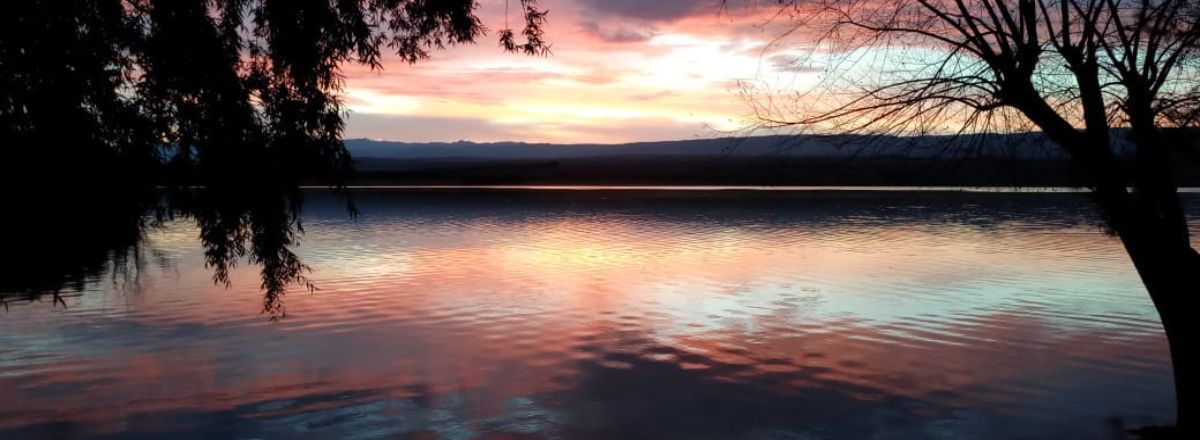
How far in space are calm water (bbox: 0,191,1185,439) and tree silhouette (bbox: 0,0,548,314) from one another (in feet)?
6.08

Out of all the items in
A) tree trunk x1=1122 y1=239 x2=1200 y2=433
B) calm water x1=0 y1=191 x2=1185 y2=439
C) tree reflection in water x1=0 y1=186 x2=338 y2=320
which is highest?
tree reflection in water x1=0 y1=186 x2=338 y2=320

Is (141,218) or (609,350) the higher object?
(141,218)

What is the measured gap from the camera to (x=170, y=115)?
8.05 metres

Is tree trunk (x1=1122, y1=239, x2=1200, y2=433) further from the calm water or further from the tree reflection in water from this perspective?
the tree reflection in water

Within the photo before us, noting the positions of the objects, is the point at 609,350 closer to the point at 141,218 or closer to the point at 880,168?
the point at 141,218

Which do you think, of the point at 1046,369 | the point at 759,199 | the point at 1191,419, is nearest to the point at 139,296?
the point at 1046,369

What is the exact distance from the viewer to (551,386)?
1009 cm

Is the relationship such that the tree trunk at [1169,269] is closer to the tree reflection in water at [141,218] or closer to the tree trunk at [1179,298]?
the tree trunk at [1179,298]

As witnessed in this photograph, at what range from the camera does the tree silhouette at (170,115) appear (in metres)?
7.08

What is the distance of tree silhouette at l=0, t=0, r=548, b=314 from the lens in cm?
708

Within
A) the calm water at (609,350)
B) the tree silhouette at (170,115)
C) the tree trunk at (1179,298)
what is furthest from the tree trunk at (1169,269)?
the tree silhouette at (170,115)

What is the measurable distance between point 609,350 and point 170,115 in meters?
6.47

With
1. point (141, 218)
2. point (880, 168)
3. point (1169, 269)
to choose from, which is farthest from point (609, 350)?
point (880, 168)

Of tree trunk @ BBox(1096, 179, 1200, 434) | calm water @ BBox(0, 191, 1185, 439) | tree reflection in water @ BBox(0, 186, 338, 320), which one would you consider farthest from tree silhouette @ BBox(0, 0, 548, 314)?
tree trunk @ BBox(1096, 179, 1200, 434)
